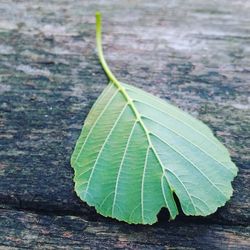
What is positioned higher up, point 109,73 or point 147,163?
point 109,73

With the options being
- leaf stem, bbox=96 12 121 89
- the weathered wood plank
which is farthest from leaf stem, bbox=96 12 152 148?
the weathered wood plank

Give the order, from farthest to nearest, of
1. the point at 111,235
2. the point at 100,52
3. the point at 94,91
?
1. the point at 100,52
2. the point at 94,91
3. the point at 111,235

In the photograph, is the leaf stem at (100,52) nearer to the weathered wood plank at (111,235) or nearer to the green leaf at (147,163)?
the green leaf at (147,163)

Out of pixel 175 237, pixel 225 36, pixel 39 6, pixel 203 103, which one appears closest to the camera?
pixel 175 237

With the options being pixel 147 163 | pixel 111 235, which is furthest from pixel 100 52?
pixel 111 235

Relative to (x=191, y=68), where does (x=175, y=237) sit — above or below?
below

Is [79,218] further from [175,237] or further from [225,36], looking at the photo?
[225,36]

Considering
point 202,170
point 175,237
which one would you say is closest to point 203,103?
point 202,170

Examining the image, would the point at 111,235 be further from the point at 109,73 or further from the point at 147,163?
the point at 109,73
